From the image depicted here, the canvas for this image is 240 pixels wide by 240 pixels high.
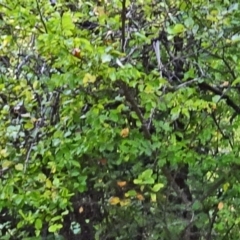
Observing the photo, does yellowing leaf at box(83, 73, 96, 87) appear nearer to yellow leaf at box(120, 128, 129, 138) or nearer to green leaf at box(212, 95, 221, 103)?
yellow leaf at box(120, 128, 129, 138)

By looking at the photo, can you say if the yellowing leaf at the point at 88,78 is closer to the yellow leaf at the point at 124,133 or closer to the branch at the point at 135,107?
the branch at the point at 135,107

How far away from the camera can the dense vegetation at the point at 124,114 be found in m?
2.15

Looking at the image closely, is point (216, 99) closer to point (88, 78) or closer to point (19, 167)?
point (88, 78)

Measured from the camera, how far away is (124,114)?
2.36 m

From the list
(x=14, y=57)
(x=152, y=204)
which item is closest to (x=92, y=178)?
(x=152, y=204)

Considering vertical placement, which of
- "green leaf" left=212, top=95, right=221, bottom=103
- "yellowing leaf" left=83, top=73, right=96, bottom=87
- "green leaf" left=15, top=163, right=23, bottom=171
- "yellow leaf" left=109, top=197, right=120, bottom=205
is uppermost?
"yellowing leaf" left=83, top=73, right=96, bottom=87

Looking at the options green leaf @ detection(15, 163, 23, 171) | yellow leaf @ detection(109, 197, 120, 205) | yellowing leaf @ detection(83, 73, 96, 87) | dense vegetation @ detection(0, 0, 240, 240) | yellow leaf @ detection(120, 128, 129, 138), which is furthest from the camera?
yellow leaf @ detection(109, 197, 120, 205)

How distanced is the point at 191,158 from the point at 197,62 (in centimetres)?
41

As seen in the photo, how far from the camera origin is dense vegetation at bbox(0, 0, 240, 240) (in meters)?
2.15

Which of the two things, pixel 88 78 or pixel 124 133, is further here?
pixel 124 133

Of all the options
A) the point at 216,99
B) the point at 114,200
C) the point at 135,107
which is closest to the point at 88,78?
the point at 135,107

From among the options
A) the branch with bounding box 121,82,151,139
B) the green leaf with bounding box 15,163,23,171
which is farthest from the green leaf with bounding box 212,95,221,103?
the green leaf with bounding box 15,163,23,171

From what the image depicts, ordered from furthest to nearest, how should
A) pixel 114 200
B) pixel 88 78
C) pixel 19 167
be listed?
pixel 114 200, pixel 19 167, pixel 88 78

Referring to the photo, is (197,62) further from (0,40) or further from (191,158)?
(0,40)
